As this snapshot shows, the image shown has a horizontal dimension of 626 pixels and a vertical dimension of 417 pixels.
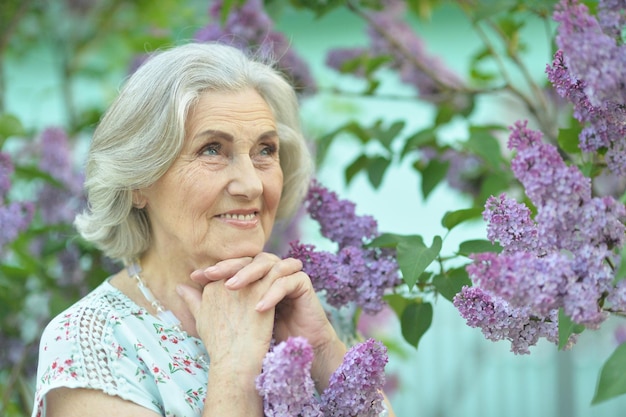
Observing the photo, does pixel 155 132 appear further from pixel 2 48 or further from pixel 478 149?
pixel 2 48

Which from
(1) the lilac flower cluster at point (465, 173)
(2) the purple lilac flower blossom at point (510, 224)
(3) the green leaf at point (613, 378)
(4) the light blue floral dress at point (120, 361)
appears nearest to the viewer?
(3) the green leaf at point (613, 378)

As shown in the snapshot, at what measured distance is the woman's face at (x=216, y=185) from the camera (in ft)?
5.27

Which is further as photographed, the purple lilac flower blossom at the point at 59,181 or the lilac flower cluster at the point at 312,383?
the purple lilac flower blossom at the point at 59,181

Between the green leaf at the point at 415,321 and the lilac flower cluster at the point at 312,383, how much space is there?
26cm

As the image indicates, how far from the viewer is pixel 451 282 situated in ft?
5.30

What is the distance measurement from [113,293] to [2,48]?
159 centimetres

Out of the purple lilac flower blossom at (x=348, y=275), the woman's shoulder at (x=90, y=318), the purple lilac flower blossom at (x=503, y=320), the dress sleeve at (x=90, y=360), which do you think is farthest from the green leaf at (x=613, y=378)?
the woman's shoulder at (x=90, y=318)

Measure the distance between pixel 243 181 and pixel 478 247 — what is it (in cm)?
47

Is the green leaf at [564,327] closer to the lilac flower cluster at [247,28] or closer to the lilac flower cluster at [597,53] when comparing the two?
the lilac flower cluster at [597,53]

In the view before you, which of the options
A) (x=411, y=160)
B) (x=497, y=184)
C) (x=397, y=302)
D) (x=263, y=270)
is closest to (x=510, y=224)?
(x=263, y=270)

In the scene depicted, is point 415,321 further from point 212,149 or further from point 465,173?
point 465,173

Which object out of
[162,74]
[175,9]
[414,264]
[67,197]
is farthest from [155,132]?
[175,9]

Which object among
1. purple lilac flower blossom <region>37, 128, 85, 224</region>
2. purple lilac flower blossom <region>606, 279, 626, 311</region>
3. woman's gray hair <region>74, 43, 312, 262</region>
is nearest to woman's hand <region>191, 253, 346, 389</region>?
woman's gray hair <region>74, 43, 312, 262</region>

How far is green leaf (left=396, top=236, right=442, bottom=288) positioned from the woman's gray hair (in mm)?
472
